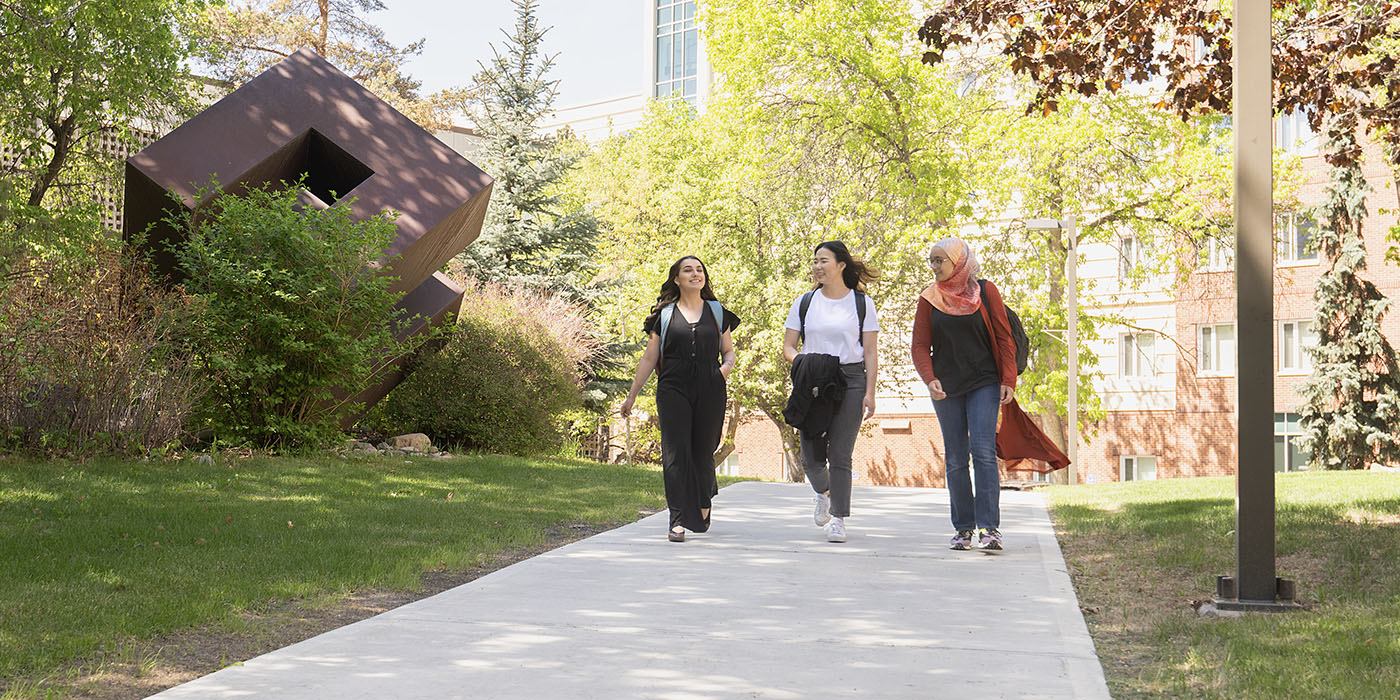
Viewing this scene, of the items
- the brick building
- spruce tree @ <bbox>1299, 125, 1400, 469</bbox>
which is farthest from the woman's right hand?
spruce tree @ <bbox>1299, 125, 1400, 469</bbox>

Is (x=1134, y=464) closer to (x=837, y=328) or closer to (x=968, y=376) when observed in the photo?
(x=837, y=328)

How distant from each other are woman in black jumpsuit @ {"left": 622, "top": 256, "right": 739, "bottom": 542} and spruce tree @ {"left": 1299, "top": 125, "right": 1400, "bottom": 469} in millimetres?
27219

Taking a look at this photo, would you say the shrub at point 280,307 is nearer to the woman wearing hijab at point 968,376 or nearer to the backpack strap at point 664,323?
the backpack strap at point 664,323

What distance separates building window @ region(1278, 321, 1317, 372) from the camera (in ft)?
112

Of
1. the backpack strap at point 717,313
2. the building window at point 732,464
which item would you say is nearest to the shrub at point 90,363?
the backpack strap at point 717,313

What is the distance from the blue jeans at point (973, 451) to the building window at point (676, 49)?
206ft

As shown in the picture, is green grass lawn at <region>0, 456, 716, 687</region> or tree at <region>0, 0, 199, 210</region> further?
tree at <region>0, 0, 199, 210</region>

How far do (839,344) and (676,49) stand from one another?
64711mm

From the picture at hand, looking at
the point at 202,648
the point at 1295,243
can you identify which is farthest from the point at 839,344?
the point at 1295,243

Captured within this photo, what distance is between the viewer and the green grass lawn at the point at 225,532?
16.1 ft

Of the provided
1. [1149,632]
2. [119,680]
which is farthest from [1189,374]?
[119,680]

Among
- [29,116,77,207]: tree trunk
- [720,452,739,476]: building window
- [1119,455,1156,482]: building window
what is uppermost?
[29,116,77,207]: tree trunk

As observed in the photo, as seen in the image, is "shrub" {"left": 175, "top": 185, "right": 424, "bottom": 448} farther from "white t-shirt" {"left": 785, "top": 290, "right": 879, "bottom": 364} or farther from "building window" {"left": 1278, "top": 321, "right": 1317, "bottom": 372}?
"building window" {"left": 1278, "top": 321, "right": 1317, "bottom": 372}

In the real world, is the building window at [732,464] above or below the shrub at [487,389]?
below
